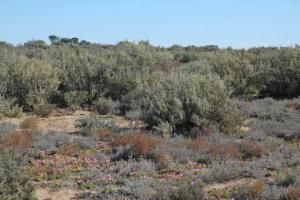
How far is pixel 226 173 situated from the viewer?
33.7 ft

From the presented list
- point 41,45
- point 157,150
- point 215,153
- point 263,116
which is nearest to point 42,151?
point 157,150

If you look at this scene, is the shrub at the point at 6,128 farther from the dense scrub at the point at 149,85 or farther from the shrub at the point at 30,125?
the dense scrub at the point at 149,85

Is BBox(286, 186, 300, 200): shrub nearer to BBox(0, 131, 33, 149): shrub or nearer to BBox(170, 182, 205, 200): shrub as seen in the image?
BBox(170, 182, 205, 200): shrub

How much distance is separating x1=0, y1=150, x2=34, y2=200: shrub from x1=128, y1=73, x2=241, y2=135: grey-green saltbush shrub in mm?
6939

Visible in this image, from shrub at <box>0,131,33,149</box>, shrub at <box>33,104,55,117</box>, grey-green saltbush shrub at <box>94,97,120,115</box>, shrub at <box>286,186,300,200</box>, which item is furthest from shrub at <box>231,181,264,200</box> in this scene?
shrub at <box>33,104,55,117</box>

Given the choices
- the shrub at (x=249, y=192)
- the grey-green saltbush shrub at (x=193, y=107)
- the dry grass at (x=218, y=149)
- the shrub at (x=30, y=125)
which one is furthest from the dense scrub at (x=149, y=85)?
the shrub at (x=249, y=192)

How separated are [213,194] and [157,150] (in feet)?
9.66

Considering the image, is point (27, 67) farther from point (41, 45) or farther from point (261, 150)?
point (41, 45)

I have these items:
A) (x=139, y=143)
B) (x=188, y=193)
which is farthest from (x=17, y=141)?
(x=188, y=193)

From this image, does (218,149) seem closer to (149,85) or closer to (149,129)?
(149,129)

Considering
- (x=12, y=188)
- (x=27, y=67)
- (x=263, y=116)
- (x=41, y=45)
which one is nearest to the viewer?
(x=12, y=188)

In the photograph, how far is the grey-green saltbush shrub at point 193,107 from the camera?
1521 cm

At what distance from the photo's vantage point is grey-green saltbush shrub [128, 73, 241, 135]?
15211 mm

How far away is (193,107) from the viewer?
15398 mm
